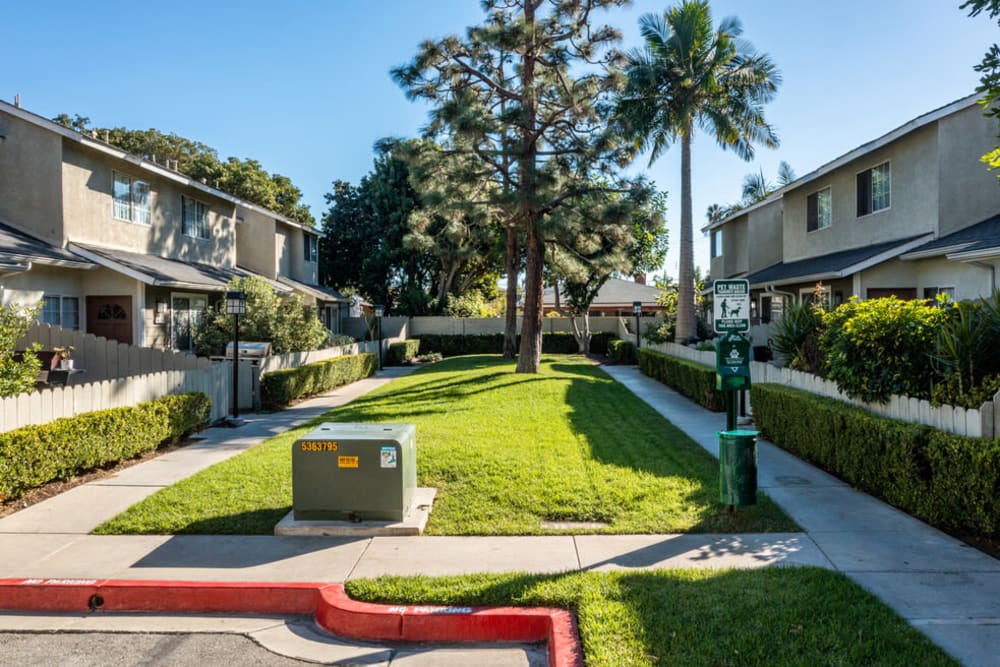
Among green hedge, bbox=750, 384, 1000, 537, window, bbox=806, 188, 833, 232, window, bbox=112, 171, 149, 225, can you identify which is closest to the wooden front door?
window, bbox=112, 171, 149, 225

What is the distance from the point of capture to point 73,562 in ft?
19.7

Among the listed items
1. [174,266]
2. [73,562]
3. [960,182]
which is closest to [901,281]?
[960,182]

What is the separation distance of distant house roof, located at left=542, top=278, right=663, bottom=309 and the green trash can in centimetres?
3695

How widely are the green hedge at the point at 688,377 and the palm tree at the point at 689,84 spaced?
280 cm

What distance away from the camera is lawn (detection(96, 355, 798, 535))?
6.99 metres

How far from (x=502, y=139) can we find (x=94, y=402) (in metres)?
14.6

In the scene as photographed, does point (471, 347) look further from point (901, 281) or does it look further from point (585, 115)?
point (901, 281)

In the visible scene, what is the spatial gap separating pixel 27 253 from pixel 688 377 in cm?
1506

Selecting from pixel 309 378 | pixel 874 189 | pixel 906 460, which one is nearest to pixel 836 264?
pixel 874 189

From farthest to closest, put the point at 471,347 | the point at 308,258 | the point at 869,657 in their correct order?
the point at 471,347
the point at 308,258
the point at 869,657

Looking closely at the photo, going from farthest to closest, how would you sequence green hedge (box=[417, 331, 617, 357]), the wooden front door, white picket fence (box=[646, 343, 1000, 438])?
green hedge (box=[417, 331, 617, 357])
the wooden front door
white picket fence (box=[646, 343, 1000, 438])

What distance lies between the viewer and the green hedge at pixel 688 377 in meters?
14.7

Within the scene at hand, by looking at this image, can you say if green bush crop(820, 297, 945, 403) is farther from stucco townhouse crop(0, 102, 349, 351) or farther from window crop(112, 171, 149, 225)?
window crop(112, 171, 149, 225)

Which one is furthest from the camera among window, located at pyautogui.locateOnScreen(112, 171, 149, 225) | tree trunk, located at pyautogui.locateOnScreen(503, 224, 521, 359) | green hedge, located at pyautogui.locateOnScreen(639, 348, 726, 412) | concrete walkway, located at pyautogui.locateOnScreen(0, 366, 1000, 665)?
tree trunk, located at pyautogui.locateOnScreen(503, 224, 521, 359)
